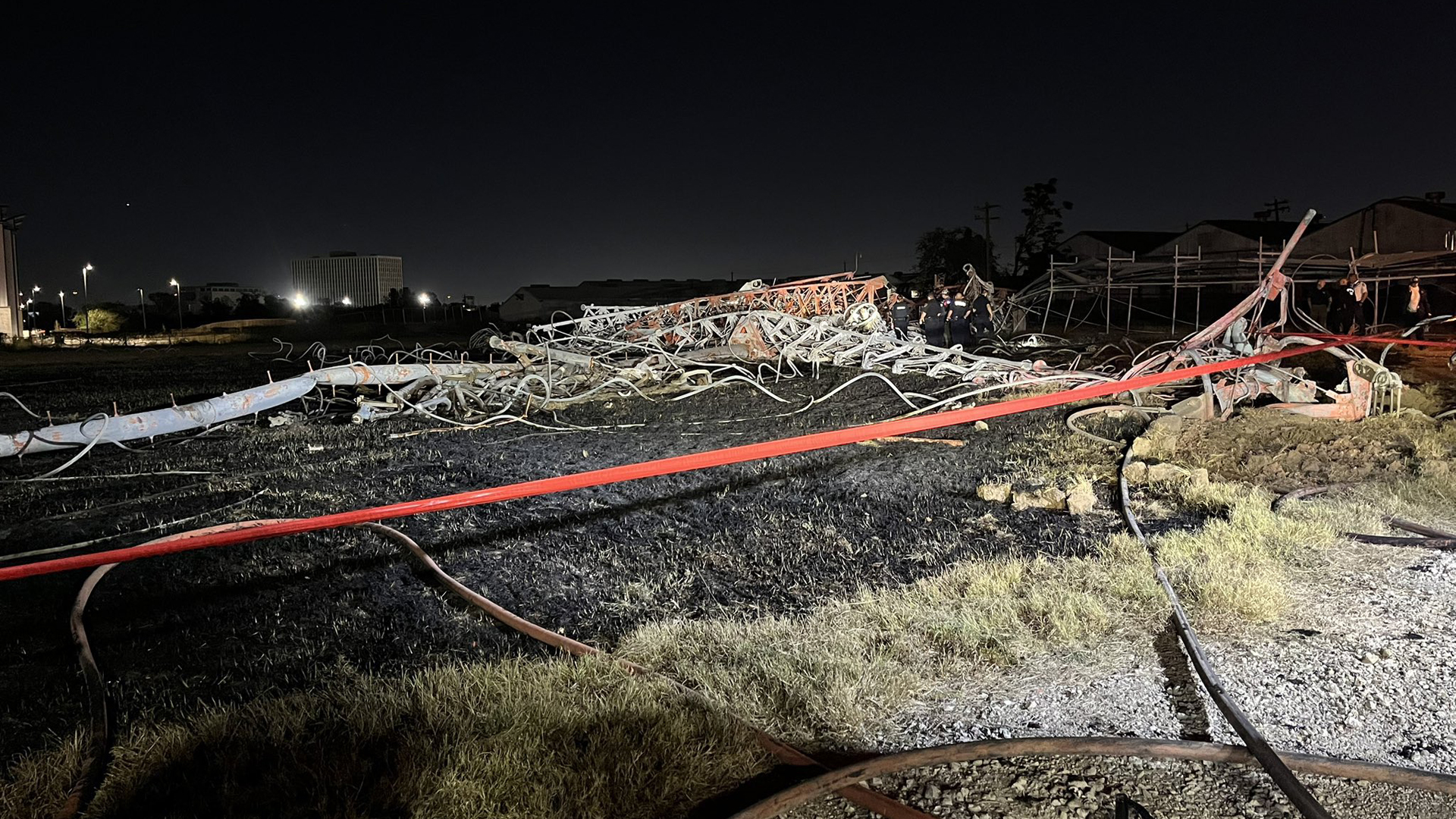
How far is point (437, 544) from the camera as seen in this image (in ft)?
15.8

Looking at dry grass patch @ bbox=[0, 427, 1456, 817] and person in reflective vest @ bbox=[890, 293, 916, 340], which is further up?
person in reflective vest @ bbox=[890, 293, 916, 340]

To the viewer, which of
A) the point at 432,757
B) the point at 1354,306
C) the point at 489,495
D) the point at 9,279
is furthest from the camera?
the point at 9,279

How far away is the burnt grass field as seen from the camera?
3.33m

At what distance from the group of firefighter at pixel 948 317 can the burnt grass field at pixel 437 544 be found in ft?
15.6

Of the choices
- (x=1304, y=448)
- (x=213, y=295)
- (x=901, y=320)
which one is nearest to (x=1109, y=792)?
(x=1304, y=448)

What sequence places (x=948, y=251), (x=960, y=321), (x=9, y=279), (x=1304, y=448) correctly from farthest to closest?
(x=948, y=251) < (x=9, y=279) < (x=960, y=321) < (x=1304, y=448)

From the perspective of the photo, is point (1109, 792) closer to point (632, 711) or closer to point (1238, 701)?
point (1238, 701)

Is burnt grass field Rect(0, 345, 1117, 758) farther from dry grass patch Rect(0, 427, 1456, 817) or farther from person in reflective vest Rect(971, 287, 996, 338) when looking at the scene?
person in reflective vest Rect(971, 287, 996, 338)

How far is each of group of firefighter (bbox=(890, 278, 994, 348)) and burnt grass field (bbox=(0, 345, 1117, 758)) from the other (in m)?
4.75

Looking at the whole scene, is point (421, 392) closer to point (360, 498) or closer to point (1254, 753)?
point (360, 498)

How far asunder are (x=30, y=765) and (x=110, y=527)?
11.8 ft

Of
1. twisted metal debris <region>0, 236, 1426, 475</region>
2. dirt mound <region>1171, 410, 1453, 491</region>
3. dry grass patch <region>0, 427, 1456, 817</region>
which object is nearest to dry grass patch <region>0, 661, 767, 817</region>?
dry grass patch <region>0, 427, 1456, 817</region>

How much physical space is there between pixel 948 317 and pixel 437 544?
10063 mm

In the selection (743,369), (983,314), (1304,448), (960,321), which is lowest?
(1304,448)
